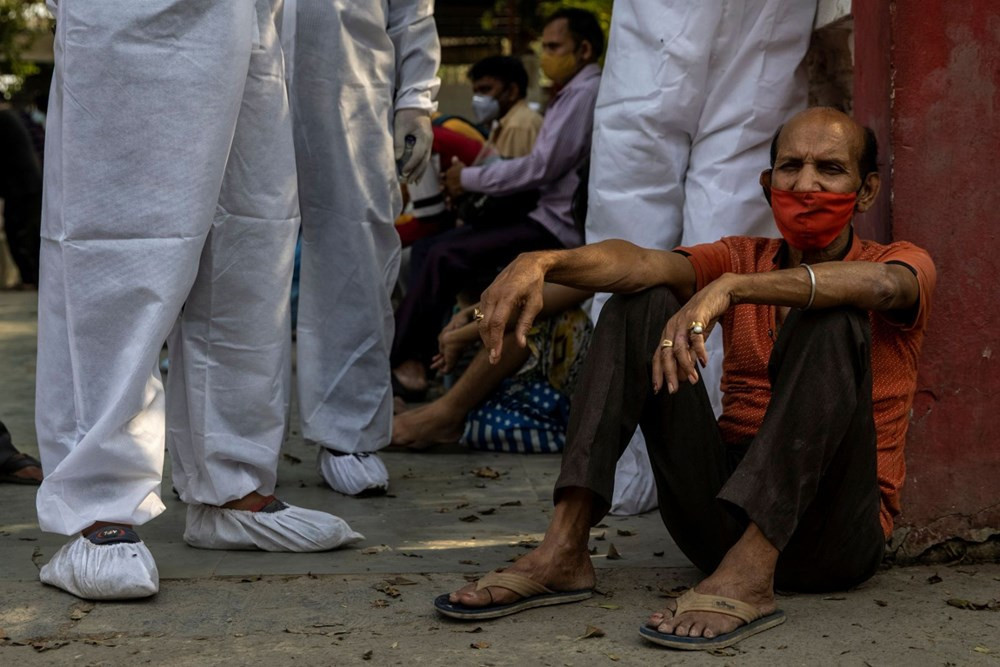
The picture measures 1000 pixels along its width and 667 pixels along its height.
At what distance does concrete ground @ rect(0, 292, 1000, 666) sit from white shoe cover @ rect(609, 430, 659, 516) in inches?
1.5

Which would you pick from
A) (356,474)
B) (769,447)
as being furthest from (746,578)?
(356,474)

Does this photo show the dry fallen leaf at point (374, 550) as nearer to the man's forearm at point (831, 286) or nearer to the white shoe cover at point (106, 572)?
the white shoe cover at point (106, 572)

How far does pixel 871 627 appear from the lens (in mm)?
2684

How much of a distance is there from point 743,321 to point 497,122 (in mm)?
→ 3681

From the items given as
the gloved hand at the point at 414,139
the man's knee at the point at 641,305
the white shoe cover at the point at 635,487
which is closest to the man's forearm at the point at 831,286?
the man's knee at the point at 641,305

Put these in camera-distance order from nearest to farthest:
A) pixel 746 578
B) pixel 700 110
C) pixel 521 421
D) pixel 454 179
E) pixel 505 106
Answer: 1. pixel 746 578
2. pixel 700 110
3. pixel 521 421
4. pixel 454 179
5. pixel 505 106

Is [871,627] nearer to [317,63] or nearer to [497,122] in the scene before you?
[317,63]

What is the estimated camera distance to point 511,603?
2.76 m

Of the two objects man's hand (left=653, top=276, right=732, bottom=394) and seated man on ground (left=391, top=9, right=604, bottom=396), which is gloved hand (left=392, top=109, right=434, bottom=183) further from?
man's hand (left=653, top=276, right=732, bottom=394)

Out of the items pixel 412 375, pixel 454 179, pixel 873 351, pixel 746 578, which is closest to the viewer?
pixel 746 578

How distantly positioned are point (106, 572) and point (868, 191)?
179cm

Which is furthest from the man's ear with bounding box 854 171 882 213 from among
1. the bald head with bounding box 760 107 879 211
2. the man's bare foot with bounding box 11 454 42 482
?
the man's bare foot with bounding box 11 454 42 482

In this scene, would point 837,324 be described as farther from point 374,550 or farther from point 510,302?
point 374,550

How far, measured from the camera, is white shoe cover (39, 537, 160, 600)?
281 cm
